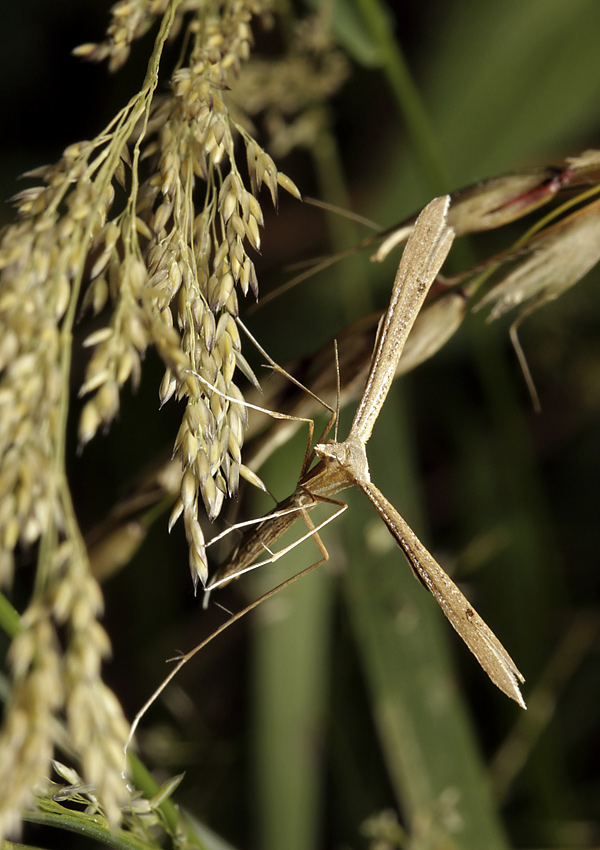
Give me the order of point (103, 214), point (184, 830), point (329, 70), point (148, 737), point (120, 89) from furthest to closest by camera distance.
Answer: point (120, 89)
point (148, 737)
point (329, 70)
point (184, 830)
point (103, 214)

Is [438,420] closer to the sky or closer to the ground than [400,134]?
closer to the ground

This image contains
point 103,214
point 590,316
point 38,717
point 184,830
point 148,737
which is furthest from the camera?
point 590,316

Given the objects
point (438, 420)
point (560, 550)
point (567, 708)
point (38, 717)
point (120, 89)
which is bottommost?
point (567, 708)

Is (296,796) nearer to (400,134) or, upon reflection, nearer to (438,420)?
(438,420)

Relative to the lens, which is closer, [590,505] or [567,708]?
[567,708]

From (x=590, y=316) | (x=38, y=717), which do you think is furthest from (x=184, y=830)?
(x=590, y=316)

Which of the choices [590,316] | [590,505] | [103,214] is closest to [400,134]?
[590,316]
